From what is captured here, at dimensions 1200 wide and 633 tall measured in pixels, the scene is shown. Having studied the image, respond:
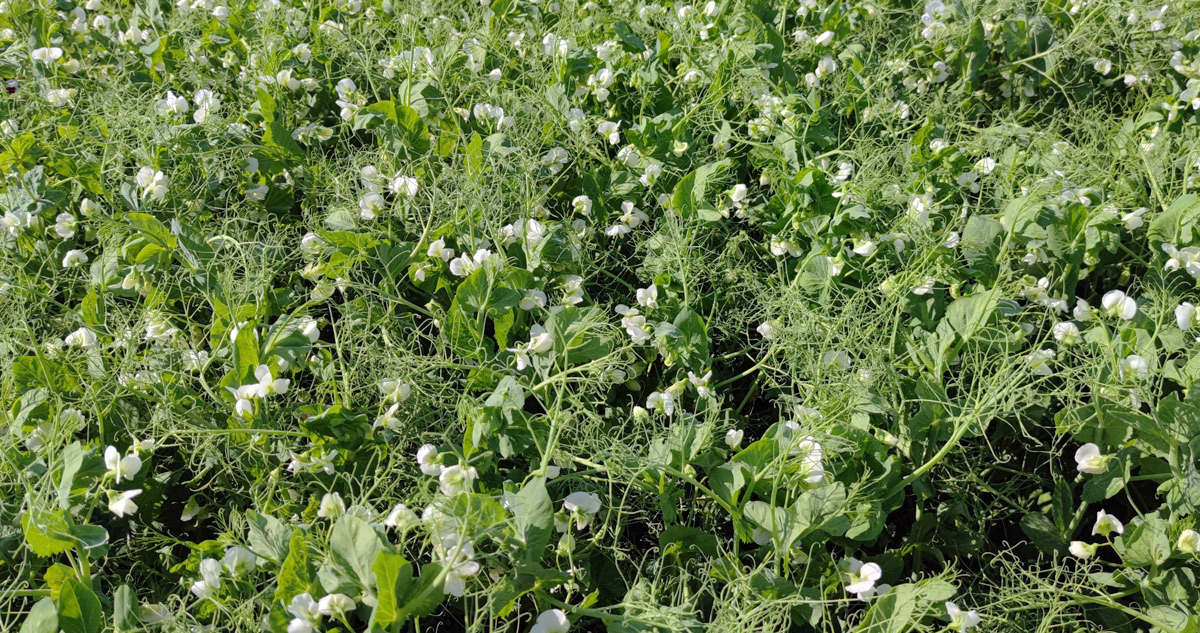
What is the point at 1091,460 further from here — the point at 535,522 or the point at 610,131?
the point at 610,131

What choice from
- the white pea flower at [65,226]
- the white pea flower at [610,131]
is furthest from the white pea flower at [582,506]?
the white pea flower at [65,226]

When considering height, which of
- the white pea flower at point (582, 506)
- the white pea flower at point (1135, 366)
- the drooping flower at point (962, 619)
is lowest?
the drooping flower at point (962, 619)

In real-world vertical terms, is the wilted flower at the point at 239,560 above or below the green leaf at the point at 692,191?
below

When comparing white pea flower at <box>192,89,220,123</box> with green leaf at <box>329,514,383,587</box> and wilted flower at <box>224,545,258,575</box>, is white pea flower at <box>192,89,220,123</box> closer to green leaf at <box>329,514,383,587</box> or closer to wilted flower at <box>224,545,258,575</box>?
wilted flower at <box>224,545,258,575</box>

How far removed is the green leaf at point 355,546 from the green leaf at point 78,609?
1.02 feet

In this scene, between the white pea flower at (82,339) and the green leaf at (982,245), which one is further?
the green leaf at (982,245)

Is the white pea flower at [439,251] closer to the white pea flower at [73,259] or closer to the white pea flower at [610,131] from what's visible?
the white pea flower at [610,131]

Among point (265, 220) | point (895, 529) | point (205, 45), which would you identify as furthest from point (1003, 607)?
point (205, 45)

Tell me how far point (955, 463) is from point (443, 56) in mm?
1392

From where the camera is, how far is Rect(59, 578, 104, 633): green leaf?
102 cm

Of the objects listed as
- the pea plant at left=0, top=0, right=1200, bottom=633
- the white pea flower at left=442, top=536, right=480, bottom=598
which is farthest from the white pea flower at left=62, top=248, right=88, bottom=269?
the white pea flower at left=442, top=536, right=480, bottom=598

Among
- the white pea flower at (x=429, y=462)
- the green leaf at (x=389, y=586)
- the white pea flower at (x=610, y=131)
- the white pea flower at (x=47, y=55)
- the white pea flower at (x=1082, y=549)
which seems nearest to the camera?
the green leaf at (x=389, y=586)

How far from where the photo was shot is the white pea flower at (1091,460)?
4.23 ft

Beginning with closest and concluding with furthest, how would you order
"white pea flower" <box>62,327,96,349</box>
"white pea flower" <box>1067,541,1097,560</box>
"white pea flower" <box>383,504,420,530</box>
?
"white pea flower" <box>383,504,420,530</box> < "white pea flower" <box>1067,541,1097,560</box> < "white pea flower" <box>62,327,96,349</box>
